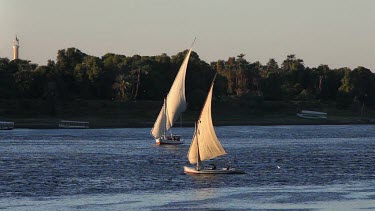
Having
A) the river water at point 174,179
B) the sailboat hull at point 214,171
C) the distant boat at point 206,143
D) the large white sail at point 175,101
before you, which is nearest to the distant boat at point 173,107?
the large white sail at point 175,101

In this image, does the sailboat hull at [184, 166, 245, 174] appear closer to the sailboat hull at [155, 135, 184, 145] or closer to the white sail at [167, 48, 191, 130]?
the white sail at [167, 48, 191, 130]

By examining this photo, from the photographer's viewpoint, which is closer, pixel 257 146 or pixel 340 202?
pixel 340 202

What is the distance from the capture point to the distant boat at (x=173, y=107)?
130125mm

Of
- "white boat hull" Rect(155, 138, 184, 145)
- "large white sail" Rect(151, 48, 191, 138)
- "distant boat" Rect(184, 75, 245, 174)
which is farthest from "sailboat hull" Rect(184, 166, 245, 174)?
"white boat hull" Rect(155, 138, 184, 145)

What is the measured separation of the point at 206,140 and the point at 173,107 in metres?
47.6

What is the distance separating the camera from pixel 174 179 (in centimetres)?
8675

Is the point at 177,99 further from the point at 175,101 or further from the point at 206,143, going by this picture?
the point at 206,143

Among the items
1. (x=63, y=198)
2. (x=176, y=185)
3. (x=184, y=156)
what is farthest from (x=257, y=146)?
(x=63, y=198)

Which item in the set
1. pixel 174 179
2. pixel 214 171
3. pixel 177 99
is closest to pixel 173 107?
pixel 177 99

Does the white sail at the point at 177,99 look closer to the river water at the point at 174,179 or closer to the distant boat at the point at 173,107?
the distant boat at the point at 173,107

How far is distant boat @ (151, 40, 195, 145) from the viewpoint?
130125mm

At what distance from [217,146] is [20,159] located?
34.7m

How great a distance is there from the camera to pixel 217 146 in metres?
88.1

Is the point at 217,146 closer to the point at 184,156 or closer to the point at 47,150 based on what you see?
the point at 184,156
